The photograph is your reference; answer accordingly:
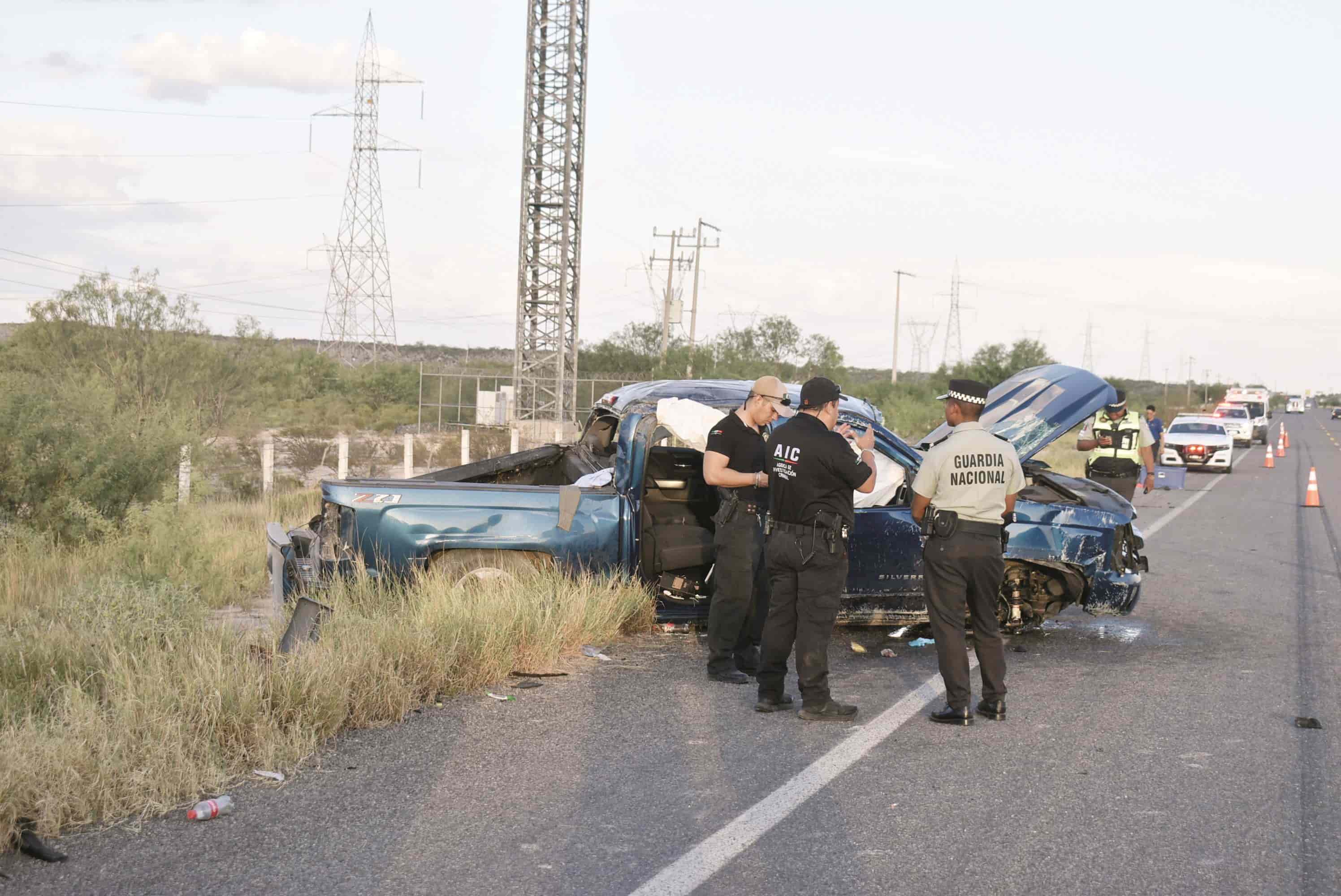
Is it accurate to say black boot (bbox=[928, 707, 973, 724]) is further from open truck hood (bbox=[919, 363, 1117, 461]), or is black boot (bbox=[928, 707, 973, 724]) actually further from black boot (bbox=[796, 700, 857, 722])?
open truck hood (bbox=[919, 363, 1117, 461])

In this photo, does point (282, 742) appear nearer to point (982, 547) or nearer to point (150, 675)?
point (150, 675)

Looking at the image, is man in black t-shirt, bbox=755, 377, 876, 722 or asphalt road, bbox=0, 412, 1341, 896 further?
man in black t-shirt, bbox=755, 377, 876, 722

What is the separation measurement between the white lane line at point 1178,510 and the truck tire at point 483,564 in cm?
745

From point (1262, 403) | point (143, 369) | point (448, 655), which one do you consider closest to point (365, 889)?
point (448, 655)

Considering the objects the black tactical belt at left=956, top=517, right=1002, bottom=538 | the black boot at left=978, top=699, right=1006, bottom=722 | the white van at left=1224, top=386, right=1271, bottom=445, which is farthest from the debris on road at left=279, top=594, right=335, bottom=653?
the white van at left=1224, top=386, right=1271, bottom=445

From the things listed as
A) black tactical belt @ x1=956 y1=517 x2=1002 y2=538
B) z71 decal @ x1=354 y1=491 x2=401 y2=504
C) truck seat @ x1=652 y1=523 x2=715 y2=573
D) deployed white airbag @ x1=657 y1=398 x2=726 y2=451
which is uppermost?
deployed white airbag @ x1=657 y1=398 x2=726 y2=451

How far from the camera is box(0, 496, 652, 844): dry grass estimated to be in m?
4.54

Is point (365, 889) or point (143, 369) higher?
point (143, 369)

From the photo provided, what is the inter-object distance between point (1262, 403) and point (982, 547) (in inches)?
2441

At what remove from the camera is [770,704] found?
630 centimetres

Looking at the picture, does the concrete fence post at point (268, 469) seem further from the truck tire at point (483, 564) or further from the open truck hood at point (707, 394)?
the truck tire at point (483, 564)

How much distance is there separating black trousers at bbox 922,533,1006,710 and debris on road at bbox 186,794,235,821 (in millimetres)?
3415

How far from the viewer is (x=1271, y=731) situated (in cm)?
603

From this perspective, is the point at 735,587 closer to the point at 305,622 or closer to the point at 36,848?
the point at 305,622
